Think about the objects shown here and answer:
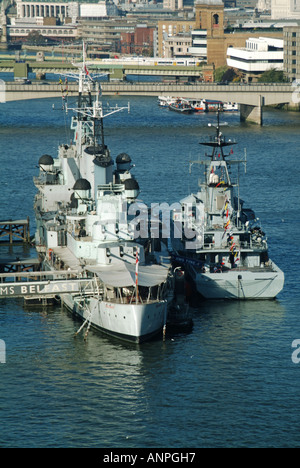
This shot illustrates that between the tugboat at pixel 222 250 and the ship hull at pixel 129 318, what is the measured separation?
26.0 feet

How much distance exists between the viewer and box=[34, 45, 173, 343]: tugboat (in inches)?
2194

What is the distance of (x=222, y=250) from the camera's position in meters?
65.4

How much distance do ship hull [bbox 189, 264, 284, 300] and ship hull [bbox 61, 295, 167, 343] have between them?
7282 mm

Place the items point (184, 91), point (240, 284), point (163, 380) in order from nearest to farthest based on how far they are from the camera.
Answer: point (163, 380)
point (240, 284)
point (184, 91)

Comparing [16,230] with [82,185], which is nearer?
[82,185]

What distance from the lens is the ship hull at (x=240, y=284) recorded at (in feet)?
208

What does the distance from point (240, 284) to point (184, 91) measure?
292 ft

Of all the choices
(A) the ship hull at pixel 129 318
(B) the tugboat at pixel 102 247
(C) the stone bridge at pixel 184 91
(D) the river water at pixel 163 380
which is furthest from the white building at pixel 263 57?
(A) the ship hull at pixel 129 318

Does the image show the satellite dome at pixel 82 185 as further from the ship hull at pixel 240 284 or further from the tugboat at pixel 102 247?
the ship hull at pixel 240 284

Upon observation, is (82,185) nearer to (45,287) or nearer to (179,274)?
(179,274)

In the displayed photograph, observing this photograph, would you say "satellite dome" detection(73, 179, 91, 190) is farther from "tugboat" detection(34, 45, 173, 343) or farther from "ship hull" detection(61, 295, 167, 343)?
"ship hull" detection(61, 295, 167, 343)

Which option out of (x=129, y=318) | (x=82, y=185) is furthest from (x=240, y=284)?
(x=82, y=185)
